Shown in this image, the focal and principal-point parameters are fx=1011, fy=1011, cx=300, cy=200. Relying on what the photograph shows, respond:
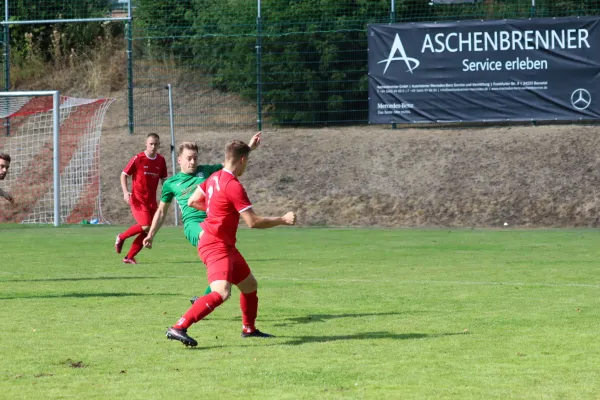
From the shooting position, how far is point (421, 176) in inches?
983

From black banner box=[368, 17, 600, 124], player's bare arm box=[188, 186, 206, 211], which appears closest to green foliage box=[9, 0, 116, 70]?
black banner box=[368, 17, 600, 124]

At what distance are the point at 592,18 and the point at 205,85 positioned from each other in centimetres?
1105

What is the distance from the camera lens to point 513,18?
26.5m

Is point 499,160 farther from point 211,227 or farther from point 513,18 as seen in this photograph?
point 211,227

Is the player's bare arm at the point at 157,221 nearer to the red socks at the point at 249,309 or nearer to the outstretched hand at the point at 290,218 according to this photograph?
the red socks at the point at 249,309

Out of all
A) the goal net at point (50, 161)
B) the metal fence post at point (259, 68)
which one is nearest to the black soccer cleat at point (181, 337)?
the goal net at point (50, 161)

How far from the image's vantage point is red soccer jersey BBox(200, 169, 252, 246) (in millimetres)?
7773

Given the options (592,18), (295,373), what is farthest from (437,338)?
(592,18)

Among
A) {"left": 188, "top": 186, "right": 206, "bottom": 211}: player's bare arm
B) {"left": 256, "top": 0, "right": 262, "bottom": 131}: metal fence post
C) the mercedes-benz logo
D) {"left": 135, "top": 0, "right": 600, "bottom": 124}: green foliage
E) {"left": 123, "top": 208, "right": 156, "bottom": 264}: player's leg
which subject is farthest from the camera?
{"left": 256, "top": 0, "right": 262, "bottom": 131}: metal fence post

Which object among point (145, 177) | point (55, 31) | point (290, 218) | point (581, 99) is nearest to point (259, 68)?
point (581, 99)

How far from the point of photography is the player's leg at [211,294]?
299 inches

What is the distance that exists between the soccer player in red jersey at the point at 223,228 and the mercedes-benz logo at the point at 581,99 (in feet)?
61.8

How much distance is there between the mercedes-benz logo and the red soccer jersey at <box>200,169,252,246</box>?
62.3 ft

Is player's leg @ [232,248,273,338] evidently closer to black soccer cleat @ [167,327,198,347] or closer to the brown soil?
black soccer cleat @ [167,327,198,347]
